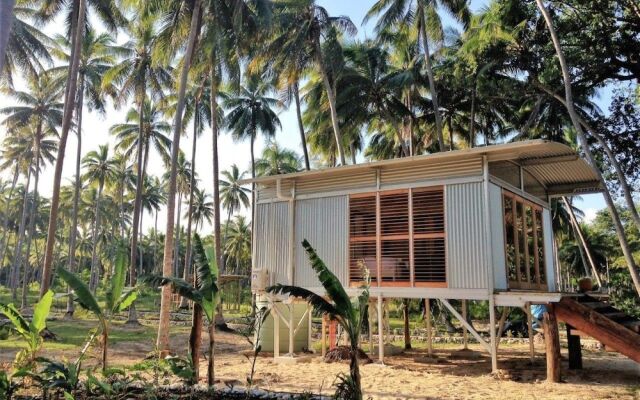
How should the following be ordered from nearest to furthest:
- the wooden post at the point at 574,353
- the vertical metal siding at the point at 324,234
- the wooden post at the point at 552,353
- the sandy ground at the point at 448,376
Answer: the sandy ground at the point at 448,376, the wooden post at the point at 552,353, the wooden post at the point at 574,353, the vertical metal siding at the point at 324,234

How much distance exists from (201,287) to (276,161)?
30672 mm

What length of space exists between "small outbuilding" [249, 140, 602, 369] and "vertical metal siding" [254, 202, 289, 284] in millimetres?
29

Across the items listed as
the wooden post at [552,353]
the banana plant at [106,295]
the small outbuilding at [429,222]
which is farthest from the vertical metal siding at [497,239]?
the banana plant at [106,295]

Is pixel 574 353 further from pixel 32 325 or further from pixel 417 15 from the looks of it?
pixel 417 15

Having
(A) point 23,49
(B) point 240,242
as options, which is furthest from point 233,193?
(A) point 23,49

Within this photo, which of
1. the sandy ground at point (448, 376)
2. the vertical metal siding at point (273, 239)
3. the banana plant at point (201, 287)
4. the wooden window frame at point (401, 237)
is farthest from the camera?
the vertical metal siding at point (273, 239)

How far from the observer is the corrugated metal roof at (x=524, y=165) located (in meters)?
11.0

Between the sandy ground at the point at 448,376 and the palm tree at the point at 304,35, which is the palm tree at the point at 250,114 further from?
the sandy ground at the point at 448,376

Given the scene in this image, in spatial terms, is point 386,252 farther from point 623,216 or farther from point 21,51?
point 623,216

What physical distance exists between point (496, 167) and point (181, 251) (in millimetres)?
57093

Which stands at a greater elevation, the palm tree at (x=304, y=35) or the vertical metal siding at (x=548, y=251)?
the palm tree at (x=304, y=35)

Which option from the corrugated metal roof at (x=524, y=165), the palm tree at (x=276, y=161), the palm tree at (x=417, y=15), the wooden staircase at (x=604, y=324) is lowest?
the wooden staircase at (x=604, y=324)

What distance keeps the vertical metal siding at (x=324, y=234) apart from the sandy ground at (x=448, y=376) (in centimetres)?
235

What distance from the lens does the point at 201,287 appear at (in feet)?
26.1
